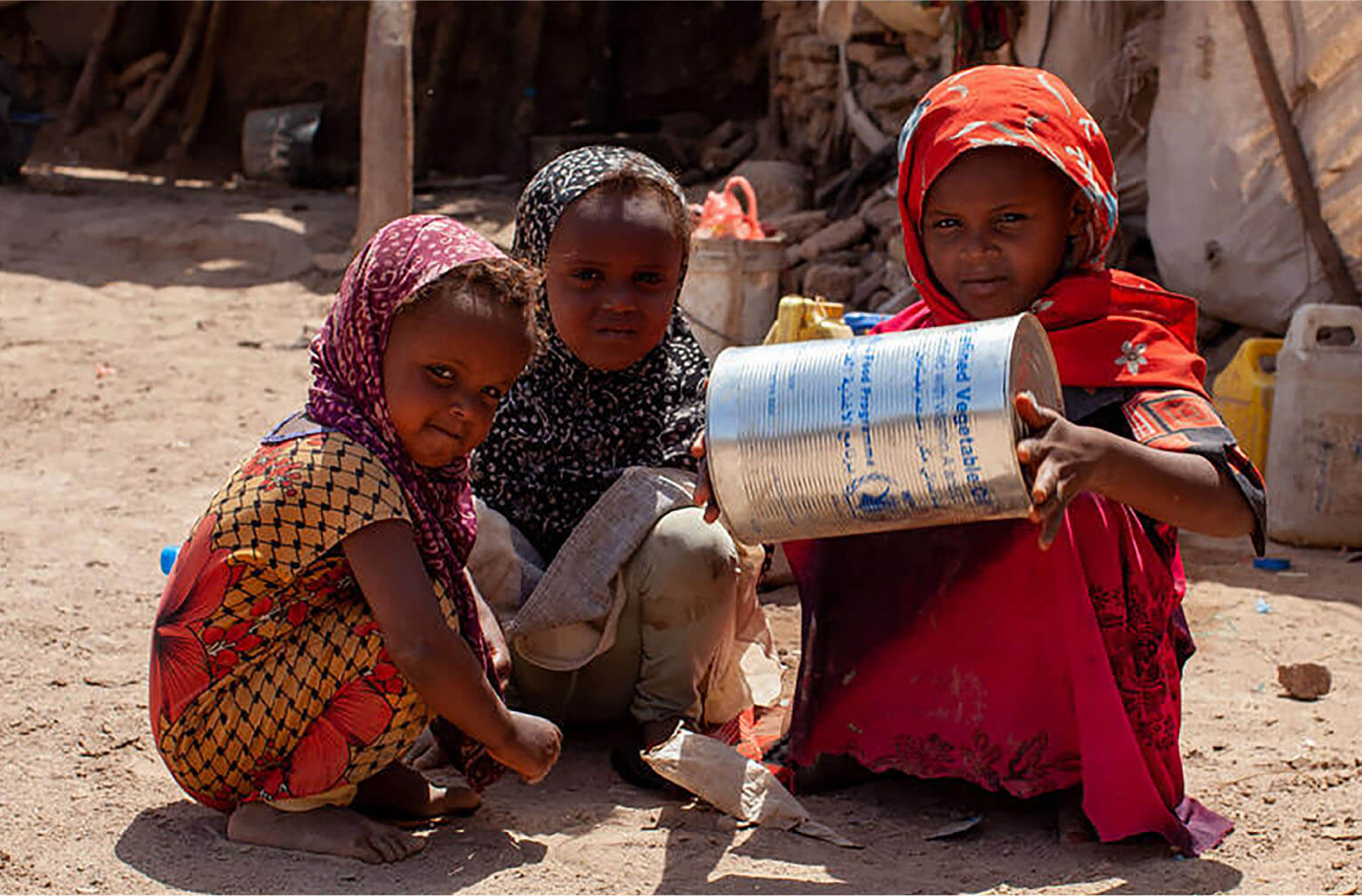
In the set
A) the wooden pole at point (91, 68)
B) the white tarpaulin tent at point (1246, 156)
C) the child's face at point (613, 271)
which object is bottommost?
the child's face at point (613, 271)

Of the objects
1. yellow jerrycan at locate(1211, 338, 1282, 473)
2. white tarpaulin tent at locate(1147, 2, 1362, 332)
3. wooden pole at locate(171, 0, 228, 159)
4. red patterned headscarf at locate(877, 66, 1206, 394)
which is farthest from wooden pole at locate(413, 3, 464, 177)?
red patterned headscarf at locate(877, 66, 1206, 394)

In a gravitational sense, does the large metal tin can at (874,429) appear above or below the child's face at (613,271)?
below

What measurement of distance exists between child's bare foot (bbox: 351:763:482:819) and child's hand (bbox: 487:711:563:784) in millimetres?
173

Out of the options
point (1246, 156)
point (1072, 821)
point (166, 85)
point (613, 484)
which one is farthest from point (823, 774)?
point (166, 85)

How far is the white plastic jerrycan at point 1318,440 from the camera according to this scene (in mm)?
4453

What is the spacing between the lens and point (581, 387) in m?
2.85

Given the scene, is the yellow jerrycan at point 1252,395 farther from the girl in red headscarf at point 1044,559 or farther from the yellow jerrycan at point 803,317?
the girl in red headscarf at point 1044,559

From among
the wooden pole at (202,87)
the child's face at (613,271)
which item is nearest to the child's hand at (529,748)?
the child's face at (613,271)

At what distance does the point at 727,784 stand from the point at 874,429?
0.71 metres

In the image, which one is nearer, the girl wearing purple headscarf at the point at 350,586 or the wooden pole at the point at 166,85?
the girl wearing purple headscarf at the point at 350,586

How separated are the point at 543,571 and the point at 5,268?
21.2 ft

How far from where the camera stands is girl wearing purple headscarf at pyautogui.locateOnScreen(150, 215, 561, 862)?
7.12ft

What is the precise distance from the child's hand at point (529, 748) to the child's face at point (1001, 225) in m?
0.98

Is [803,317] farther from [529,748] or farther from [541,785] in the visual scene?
[529,748]
